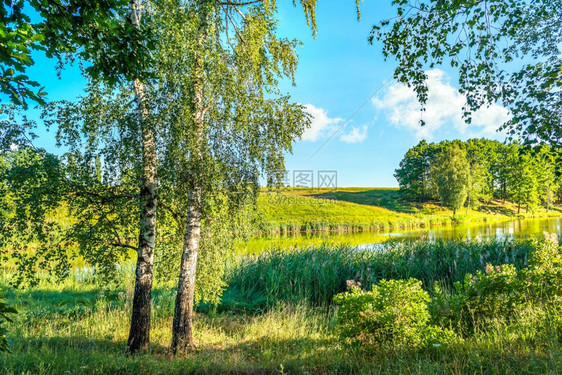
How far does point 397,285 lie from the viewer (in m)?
4.85

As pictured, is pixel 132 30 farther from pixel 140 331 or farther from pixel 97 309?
pixel 97 309

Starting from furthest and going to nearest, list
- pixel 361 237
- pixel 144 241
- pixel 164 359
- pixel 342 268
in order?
pixel 361 237
pixel 342 268
pixel 144 241
pixel 164 359

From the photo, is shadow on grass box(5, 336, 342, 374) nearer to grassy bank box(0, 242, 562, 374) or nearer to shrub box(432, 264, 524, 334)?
grassy bank box(0, 242, 562, 374)

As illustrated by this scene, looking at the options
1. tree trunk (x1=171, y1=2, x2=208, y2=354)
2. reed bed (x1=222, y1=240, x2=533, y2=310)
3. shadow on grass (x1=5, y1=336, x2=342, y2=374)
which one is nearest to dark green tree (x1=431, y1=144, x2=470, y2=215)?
reed bed (x1=222, y1=240, x2=533, y2=310)

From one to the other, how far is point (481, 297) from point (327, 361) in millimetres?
2990

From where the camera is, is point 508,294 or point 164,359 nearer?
point 508,294

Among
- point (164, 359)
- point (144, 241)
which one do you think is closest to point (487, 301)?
point (164, 359)

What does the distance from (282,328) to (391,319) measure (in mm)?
3389

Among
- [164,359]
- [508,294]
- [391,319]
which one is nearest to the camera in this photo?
[391,319]

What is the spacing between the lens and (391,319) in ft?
15.3

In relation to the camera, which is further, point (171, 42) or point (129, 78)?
point (171, 42)

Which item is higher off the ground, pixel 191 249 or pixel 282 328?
pixel 191 249

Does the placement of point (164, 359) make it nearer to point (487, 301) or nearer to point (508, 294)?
point (487, 301)

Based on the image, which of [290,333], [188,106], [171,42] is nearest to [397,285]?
[290,333]
